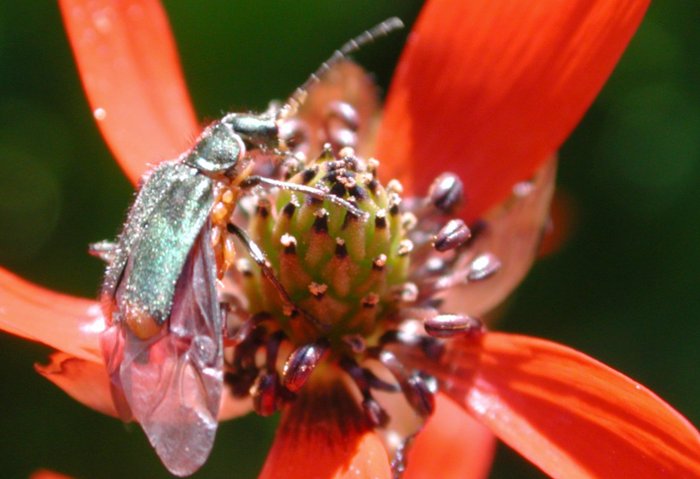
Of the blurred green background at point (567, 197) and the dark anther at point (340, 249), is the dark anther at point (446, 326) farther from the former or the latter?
the blurred green background at point (567, 197)

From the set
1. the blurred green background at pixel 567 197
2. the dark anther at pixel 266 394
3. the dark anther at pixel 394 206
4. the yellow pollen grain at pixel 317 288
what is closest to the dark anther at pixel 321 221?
the yellow pollen grain at pixel 317 288

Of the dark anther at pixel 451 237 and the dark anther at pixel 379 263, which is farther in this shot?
the dark anther at pixel 451 237

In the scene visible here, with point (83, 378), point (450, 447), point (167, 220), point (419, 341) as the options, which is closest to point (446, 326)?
point (419, 341)

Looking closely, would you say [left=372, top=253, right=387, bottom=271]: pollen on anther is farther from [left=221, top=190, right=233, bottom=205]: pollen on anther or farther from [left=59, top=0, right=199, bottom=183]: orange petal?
[left=59, top=0, right=199, bottom=183]: orange petal

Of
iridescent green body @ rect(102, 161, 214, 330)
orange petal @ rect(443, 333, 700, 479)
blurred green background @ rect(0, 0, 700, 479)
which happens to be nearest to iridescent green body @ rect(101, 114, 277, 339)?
iridescent green body @ rect(102, 161, 214, 330)

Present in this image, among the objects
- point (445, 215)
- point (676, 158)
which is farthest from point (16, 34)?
point (676, 158)

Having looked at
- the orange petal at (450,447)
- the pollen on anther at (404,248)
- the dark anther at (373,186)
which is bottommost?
the orange petal at (450,447)
